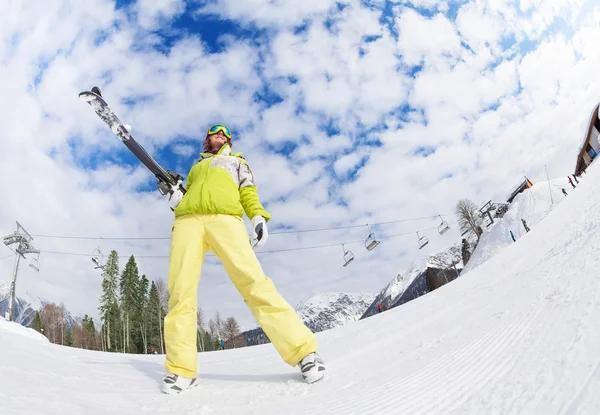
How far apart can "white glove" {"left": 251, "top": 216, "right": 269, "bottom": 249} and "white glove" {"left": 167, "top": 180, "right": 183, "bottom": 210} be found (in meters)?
0.69

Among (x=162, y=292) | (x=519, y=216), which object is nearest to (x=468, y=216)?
(x=519, y=216)

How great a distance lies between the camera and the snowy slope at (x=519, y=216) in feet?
76.3

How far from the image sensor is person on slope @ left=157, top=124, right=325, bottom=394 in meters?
1.92

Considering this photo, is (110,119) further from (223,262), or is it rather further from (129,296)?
(129,296)

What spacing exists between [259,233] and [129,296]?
4060 centimetres

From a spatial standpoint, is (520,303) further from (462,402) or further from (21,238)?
(21,238)

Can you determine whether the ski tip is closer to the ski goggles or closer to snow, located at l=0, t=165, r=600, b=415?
the ski goggles

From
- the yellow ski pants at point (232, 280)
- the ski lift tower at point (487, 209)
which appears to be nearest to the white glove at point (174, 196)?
the yellow ski pants at point (232, 280)

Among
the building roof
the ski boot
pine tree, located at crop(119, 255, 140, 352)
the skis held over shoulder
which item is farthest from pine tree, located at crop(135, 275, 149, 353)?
the building roof

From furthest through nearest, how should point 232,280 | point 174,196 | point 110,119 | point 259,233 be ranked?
1. point 110,119
2. point 174,196
3. point 259,233
4. point 232,280

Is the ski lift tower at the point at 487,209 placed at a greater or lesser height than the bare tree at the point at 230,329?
greater

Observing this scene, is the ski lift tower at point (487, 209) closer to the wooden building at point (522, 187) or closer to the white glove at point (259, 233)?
the wooden building at point (522, 187)

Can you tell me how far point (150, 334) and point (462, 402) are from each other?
39.8 metres

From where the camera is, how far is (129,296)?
36.8 meters
